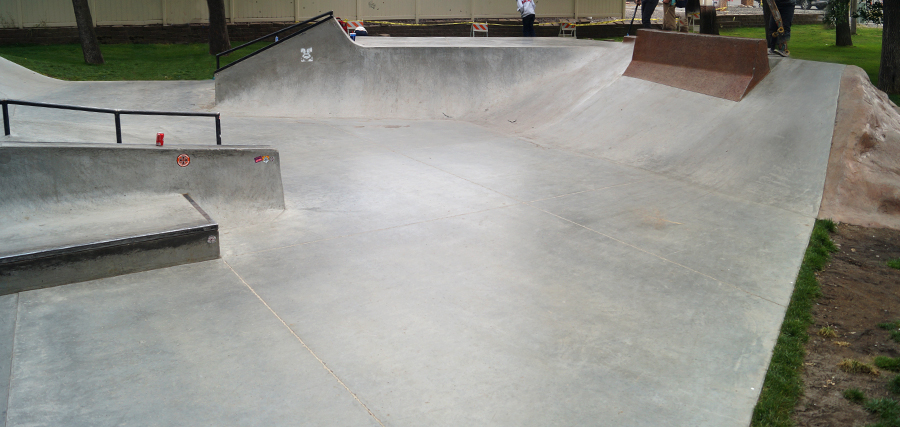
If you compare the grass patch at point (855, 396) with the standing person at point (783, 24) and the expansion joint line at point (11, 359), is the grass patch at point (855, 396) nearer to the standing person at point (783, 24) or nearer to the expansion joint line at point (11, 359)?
the expansion joint line at point (11, 359)

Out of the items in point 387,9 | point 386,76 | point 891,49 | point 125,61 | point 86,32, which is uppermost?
point 387,9

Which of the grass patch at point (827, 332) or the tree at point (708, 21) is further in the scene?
the tree at point (708, 21)

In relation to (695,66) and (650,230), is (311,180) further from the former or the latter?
(695,66)

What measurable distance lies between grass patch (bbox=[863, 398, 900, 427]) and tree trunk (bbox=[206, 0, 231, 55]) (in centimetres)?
1842

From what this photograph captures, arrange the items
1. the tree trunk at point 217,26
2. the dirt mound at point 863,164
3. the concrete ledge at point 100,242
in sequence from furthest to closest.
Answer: the tree trunk at point 217,26 < the dirt mound at point 863,164 < the concrete ledge at point 100,242

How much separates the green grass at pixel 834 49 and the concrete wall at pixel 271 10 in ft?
22.4

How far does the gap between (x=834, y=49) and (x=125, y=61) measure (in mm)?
19746

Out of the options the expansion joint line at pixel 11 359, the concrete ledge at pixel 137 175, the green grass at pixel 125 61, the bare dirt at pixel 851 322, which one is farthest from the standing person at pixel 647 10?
the expansion joint line at pixel 11 359

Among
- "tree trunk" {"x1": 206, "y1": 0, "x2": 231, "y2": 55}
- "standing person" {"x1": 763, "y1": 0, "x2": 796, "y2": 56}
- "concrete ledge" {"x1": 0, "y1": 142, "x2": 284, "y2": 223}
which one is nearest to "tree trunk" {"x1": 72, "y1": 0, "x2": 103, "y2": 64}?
"tree trunk" {"x1": 206, "y1": 0, "x2": 231, "y2": 55}

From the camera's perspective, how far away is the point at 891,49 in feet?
A: 37.0

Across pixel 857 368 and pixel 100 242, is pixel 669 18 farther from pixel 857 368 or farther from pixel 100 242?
pixel 100 242

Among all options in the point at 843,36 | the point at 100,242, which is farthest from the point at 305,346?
the point at 843,36

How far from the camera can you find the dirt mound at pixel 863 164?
7.46 m

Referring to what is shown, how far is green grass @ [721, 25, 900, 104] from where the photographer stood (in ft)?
46.5
